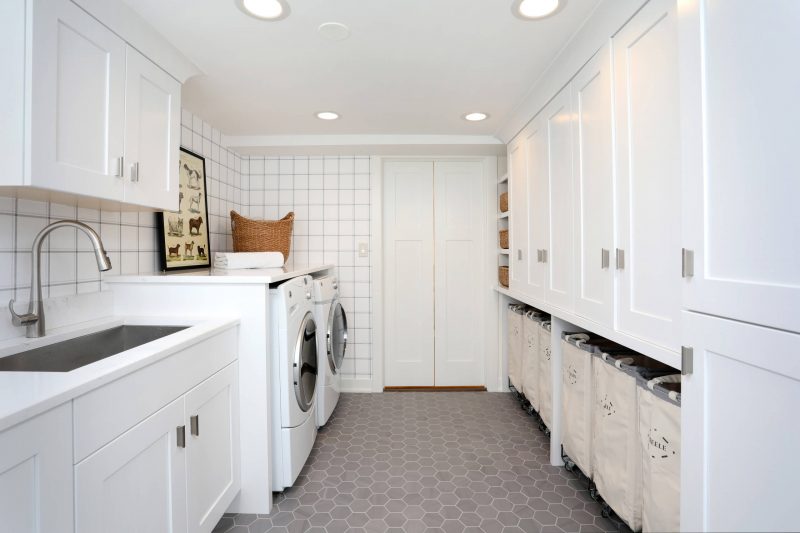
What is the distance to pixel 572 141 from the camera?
1.78 metres

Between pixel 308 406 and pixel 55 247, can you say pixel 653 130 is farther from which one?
pixel 55 247

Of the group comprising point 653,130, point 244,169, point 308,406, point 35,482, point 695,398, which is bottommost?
point 308,406

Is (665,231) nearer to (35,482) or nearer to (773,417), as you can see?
(773,417)

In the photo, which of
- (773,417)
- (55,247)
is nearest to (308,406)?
(55,247)

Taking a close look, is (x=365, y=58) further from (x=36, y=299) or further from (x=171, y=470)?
(x=171, y=470)

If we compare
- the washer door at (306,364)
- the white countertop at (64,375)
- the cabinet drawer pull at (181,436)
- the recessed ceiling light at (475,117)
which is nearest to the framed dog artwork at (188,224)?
the white countertop at (64,375)

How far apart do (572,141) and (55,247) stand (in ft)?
7.18

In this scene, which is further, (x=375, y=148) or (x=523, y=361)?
(x=375, y=148)

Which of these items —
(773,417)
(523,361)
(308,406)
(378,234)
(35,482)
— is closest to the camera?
(773,417)

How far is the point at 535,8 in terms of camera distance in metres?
1.47

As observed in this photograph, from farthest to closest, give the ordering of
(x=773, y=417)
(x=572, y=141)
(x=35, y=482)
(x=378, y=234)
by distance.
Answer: (x=378, y=234) → (x=572, y=141) → (x=35, y=482) → (x=773, y=417)

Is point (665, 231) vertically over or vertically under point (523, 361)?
over

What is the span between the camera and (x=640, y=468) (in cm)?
141

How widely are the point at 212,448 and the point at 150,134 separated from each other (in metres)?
1.28
